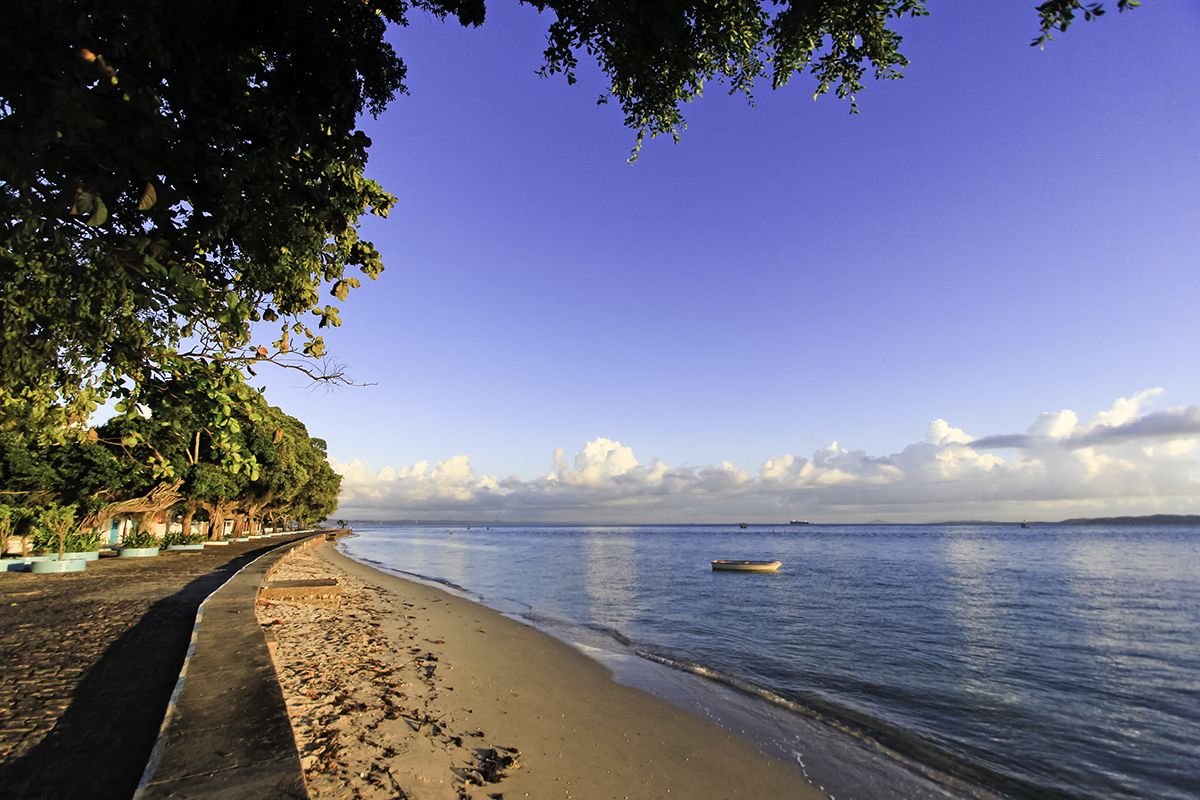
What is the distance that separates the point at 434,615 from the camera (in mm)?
16969

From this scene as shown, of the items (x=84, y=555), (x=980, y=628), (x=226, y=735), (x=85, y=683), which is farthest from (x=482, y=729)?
(x=84, y=555)

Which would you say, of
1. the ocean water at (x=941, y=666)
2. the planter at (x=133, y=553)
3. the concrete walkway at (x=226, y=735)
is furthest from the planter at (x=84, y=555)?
the concrete walkway at (x=226, y=735)

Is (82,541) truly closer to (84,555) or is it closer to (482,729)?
(84,555)

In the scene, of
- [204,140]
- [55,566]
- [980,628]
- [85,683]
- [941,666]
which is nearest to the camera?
[204,140]

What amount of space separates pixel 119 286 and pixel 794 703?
40.5ft

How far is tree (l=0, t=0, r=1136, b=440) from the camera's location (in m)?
3.49

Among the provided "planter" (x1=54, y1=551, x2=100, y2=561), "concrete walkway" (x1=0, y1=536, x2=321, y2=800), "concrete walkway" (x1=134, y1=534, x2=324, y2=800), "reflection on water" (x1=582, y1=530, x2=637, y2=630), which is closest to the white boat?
"reflection on water" (x1=582, y1=530, x2=637, y2=630)

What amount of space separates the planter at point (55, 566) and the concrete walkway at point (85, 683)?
5.26 m

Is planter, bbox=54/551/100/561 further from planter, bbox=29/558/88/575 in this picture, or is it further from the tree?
the tree

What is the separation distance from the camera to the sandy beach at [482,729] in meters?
5.73

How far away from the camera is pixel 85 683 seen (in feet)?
22.0

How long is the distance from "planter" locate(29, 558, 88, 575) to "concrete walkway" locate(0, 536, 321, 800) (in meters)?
5.26

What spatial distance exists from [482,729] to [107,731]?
3.99 meters

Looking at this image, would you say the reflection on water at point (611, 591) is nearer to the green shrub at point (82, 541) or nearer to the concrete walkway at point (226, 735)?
the concrete walkway at point (226, 735)
